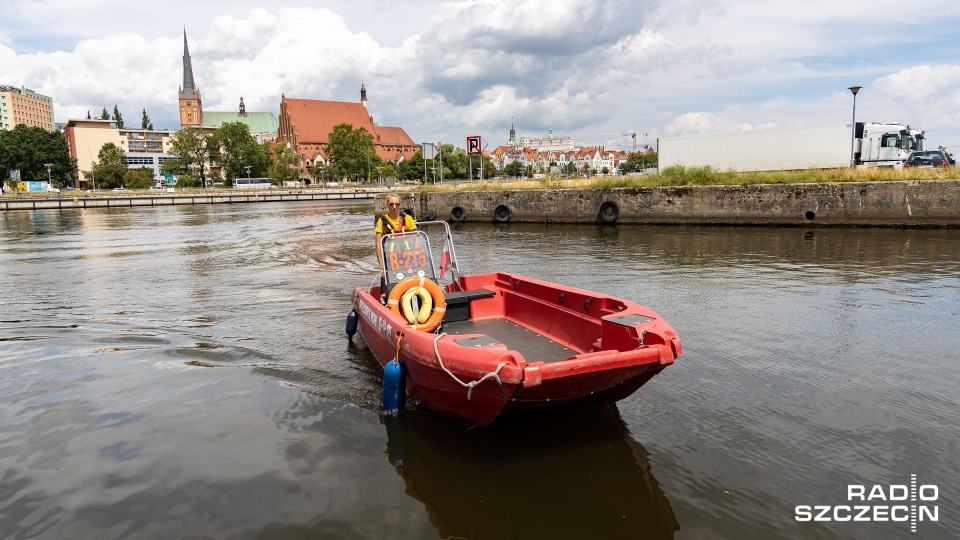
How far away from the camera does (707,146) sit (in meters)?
29.8

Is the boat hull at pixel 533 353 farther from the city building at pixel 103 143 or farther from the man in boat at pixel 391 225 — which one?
the city building at pixel 103 143

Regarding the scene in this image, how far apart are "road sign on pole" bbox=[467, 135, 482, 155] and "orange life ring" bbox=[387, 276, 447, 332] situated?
28.6 metres

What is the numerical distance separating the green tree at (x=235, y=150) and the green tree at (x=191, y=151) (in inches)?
72.6

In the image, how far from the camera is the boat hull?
4.13 metres

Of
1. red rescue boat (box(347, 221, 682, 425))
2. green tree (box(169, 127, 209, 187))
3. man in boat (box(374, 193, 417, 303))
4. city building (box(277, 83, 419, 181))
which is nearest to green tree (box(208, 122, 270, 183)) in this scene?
green tree (box(169, 127, 209, 187))

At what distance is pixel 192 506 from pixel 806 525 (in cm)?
405

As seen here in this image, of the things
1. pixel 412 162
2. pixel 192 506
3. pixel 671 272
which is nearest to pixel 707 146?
pixel 671 272

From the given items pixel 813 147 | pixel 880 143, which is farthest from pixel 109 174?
pixel 880 143

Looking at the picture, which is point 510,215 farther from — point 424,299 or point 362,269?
point 424,299

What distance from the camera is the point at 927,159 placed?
2792 cm

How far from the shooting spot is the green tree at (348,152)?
4299 inches

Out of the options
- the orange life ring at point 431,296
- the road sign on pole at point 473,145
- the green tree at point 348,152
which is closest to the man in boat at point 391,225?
the orange life ring at point 431,296

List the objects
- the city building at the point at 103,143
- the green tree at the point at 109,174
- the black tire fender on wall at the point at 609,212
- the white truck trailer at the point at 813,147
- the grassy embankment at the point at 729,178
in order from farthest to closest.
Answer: the city building at the point at 103,143 < the green tree at the point at 109,174 < the white truck trailer at the point at 813,147 < the black tire fender on wall at the point at 609,212 < the grassy embankment at the point at 729,178

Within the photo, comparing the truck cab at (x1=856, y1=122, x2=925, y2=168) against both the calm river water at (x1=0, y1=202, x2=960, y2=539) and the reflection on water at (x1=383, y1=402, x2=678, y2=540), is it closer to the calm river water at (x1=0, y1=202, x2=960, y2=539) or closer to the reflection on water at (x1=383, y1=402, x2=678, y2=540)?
the calm river water at (x1=0, y1=202, x2=960, y2=539)
